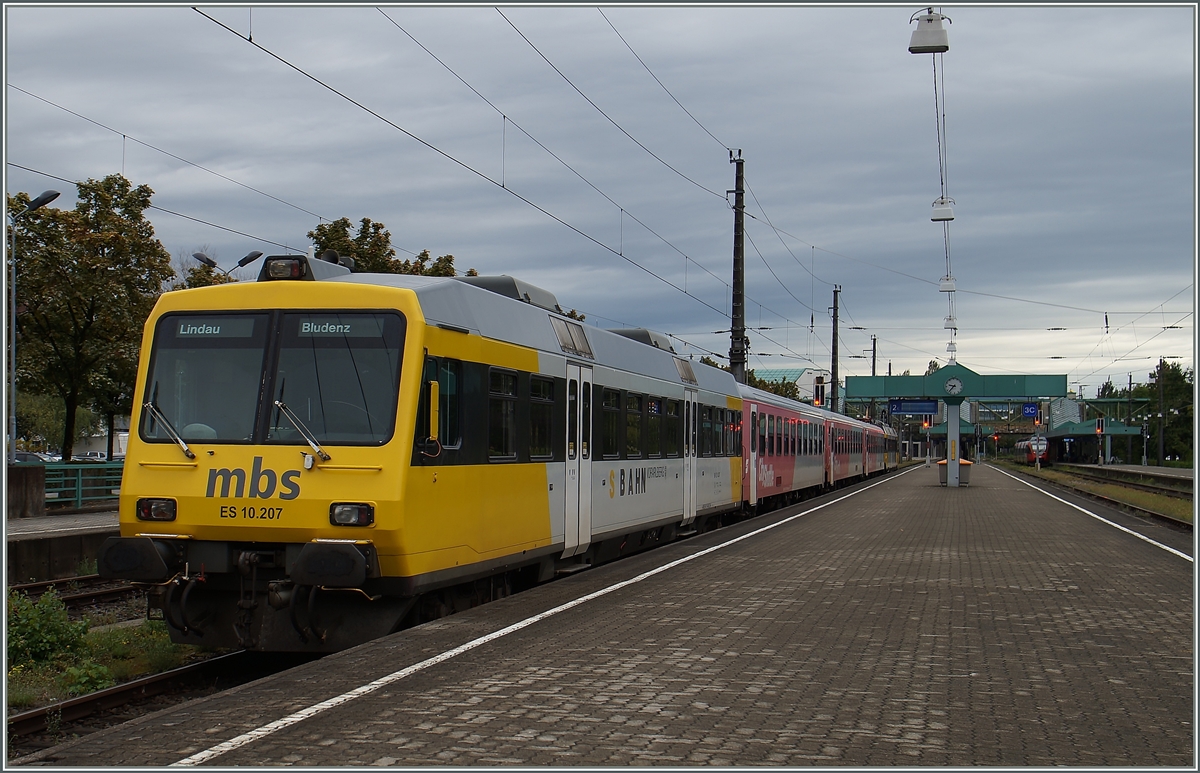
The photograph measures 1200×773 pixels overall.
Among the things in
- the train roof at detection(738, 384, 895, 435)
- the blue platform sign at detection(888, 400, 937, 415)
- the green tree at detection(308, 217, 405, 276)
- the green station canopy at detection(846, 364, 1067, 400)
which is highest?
the green tree at detection(308, 217, 405, 276)

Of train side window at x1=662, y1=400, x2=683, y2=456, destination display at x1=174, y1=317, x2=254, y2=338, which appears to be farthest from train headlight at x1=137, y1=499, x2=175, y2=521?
train side window at x1=662, y1=400, x2=683, y2=456

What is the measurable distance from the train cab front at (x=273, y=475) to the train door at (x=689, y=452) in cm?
1014

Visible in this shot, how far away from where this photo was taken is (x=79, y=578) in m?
15.5

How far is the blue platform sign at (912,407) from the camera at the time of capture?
62406 mm

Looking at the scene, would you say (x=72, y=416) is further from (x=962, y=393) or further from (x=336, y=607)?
(x=962, y=393)

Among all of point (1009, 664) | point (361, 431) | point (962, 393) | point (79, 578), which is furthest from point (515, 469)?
point (962, 393)

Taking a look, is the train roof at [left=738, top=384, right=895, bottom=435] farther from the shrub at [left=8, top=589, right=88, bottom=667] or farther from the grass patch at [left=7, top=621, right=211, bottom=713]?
the shrub at [left=8, top=589, right=88, bottom=667]

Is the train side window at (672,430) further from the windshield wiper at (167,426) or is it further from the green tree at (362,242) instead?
the green tree at (362,242)

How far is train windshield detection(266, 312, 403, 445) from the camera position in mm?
8867

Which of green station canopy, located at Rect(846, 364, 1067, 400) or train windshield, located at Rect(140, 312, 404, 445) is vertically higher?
green station canopy, located at Rect(846, 364, 1067, 400)

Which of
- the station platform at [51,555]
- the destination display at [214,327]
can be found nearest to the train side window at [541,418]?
the destination display at [214,327]

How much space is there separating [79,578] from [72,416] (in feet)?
59.0

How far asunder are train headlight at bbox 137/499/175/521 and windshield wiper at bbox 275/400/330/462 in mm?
1157

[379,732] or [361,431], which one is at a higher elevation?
[361,431]
